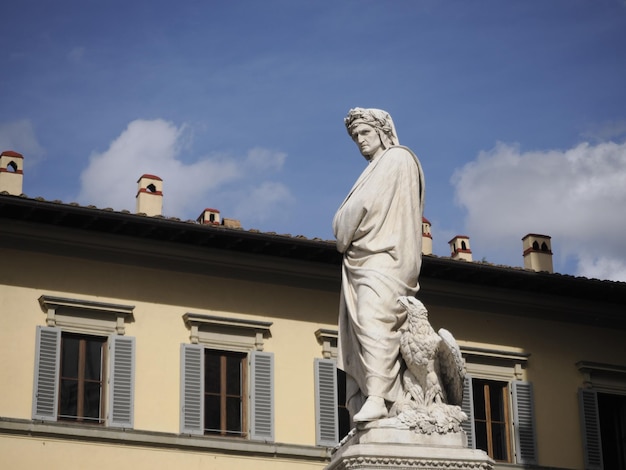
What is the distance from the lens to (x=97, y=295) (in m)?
26.8

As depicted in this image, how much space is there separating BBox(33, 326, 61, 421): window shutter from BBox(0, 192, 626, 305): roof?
1.93 meters

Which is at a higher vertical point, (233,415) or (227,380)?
(227,380)

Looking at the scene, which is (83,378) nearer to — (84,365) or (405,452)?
(84,365)

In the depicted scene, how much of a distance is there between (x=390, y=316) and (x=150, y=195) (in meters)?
18.9

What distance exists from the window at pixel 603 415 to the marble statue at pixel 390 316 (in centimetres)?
1930

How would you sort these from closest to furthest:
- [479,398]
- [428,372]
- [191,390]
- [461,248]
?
1. [428,372]
2. [191,390]
3. [479,398]
4. [461,248]

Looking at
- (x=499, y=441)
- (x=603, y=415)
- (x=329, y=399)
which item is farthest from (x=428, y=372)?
(x=603, y=415)

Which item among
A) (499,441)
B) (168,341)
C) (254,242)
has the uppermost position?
(254,242)

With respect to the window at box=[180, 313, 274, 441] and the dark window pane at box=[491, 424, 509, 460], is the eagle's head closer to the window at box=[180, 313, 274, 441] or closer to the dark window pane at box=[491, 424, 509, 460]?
the window at box=[180, 313, 274, 441]

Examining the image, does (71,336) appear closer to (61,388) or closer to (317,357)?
(61,388)

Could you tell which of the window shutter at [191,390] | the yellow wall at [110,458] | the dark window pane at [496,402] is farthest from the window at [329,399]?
the dark window pane at [496,402]

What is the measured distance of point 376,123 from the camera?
38.9 ft

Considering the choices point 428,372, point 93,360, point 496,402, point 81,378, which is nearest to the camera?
point 428,372

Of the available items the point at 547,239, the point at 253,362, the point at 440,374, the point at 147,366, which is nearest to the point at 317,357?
the point at 253,362
